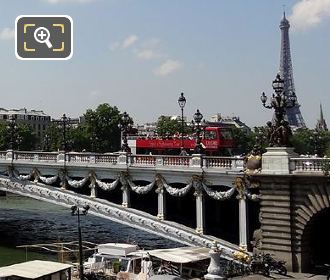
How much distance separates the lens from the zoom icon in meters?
22.6

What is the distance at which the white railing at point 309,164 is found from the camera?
29255 mm

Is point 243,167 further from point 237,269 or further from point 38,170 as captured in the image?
point 38,170

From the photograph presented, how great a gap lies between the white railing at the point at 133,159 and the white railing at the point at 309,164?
4.90 metres

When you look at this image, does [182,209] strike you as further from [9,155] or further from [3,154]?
[3,154]

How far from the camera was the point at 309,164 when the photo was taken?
1179 inches

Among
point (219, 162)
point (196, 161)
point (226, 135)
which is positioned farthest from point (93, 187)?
point (226, 135)

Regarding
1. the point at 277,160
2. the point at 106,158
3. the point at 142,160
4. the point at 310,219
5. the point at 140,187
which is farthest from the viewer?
the point at 106,158

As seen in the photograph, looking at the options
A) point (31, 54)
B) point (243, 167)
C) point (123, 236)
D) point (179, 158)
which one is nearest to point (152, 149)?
point (123, 236)

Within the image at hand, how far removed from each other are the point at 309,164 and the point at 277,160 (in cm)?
162

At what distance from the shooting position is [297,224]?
30.2m

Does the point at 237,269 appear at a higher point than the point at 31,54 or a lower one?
lower

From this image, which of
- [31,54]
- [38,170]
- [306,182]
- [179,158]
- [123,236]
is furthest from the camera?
[123,236]

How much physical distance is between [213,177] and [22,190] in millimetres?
18406

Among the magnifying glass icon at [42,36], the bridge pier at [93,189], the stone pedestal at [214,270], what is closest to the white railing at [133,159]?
the bridge pier at [93,189]
